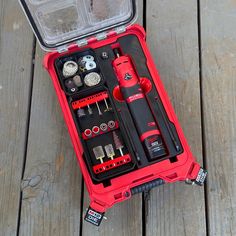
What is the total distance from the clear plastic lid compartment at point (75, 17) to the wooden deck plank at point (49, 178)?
19 cm

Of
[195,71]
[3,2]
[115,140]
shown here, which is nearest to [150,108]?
[115,140]

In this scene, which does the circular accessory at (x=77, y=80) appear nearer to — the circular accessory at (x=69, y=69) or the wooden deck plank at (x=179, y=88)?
the circular accessory at (x=69, y=69)

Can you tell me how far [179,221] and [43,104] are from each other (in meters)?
0.49

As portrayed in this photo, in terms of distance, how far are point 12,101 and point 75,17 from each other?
0.31 meters

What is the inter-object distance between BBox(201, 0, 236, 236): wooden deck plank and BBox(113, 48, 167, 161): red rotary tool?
0.66ft

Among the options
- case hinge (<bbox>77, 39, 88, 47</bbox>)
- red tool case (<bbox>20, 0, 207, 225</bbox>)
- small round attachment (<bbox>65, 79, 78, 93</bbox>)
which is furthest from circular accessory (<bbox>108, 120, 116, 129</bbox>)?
case hinge (<bbox>77, 39, 88, 47</bbox>)

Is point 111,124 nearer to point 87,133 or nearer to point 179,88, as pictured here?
point 87,133

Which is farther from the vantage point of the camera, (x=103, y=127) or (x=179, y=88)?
(x=179, y=88)

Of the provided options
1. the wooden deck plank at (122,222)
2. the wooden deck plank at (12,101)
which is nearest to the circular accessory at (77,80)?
the wooden deck plank at (12,101)

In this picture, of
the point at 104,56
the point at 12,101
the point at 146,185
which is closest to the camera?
the point at 146,185

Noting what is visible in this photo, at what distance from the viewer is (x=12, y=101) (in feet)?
4.00

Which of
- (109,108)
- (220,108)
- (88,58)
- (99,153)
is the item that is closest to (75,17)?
(88,58)

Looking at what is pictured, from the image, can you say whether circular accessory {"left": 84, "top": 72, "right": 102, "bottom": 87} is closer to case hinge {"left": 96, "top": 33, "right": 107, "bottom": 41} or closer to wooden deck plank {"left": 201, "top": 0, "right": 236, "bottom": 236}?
case hinge {"left": 96, "top": 33, "right": 107, "bottom": 41}

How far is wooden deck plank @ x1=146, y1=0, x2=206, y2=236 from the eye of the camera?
3.58 ft
